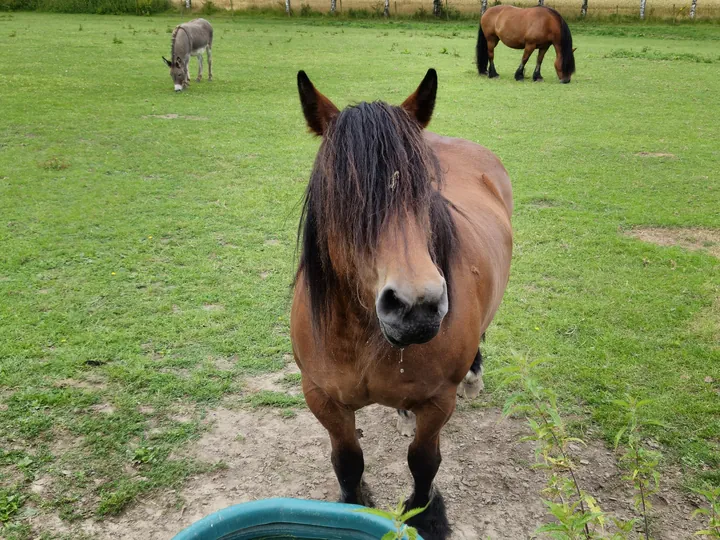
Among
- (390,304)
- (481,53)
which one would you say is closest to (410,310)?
(390,304)

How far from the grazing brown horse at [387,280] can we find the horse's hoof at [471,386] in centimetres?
88

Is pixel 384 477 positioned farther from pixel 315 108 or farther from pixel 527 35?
pixel 527 35

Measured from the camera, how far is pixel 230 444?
321cm

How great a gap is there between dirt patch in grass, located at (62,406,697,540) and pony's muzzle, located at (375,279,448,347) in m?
1.54

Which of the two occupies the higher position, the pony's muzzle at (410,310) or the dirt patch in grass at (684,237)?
the pony's muzzle at (410,310)

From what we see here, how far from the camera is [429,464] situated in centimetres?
259

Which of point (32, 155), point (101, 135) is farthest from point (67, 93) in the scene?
point (32, 155)

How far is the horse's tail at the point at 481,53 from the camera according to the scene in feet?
49.5

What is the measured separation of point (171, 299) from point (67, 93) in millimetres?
8859

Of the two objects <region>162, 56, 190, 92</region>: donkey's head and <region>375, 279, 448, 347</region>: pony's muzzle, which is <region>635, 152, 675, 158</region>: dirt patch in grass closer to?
<region>375, 279, 448, 347</region>: pony's muzzle

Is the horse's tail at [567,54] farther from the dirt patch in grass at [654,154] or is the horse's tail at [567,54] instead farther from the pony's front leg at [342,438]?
the pony's front leg at [342,438]

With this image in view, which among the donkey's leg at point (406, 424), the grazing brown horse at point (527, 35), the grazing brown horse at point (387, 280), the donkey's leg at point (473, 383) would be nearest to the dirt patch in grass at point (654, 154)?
the donkey's leg at point (473, 383)

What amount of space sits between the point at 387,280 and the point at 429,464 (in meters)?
1.33

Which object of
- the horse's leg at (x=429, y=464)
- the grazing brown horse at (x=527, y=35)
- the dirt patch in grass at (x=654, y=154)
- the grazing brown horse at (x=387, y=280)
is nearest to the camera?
the grazing brown horse at (x=387, y=280)
